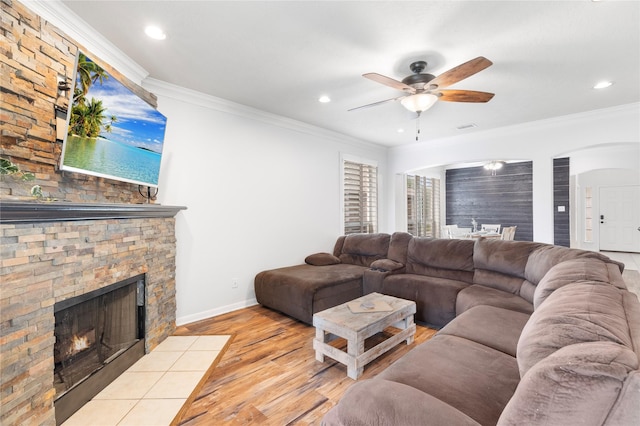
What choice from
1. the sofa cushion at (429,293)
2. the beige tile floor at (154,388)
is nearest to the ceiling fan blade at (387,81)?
the sofa cushion at (429,293)

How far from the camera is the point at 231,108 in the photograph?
3.65 m

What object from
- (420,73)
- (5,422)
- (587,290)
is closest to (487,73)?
(420,73)

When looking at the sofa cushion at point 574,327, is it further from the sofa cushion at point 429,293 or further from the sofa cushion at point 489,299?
the sofa cushion at point 429,293

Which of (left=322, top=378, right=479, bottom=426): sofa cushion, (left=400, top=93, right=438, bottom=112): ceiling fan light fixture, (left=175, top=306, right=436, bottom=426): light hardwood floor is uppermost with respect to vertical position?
(left=400, top=93, right=438, bottom=112): ceiling fan light fixture

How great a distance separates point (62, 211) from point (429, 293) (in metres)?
3.25

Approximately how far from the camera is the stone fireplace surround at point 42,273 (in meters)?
1.39

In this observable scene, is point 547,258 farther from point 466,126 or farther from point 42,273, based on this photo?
point 42,273

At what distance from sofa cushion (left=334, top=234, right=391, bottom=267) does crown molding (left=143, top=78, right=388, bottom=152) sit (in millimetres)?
1868

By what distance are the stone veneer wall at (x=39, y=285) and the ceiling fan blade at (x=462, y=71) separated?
287 centimetres

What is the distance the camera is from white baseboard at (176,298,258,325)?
3.21 meters

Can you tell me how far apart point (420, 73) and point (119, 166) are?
2790 millimetres

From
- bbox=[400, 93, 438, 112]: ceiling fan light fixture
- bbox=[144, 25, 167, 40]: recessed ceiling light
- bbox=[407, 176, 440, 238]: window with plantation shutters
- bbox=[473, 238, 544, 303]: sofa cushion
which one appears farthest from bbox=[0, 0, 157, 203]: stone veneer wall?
bbox=[407, 176, 440, 238]: window with plantation shutters

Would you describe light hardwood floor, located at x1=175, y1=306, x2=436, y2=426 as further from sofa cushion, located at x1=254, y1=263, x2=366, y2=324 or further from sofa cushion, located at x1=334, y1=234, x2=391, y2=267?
sofa cushion, located at x1=334, y1=234, x2=391, y2=267

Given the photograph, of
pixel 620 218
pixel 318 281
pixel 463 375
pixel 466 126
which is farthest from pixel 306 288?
pixel 620 218
